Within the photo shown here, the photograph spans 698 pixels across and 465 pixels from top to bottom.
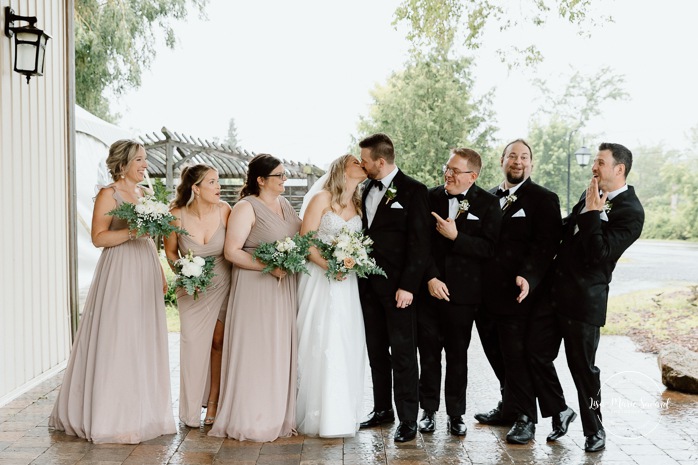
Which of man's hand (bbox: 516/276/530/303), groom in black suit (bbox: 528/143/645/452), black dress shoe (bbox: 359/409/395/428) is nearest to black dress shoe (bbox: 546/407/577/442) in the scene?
groom in black suit (bbox: 528/143/645/452)

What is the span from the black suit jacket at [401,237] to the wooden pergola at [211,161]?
673 centimetres

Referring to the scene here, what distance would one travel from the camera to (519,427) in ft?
14.3

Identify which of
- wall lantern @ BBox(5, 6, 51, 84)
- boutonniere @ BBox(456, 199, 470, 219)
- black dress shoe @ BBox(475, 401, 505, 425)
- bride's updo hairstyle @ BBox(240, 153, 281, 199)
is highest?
wall lantern @ BBox(5, 6, 51, 84)

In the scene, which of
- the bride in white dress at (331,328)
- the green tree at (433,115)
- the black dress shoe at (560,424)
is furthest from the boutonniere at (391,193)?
the green tree at (433,115)

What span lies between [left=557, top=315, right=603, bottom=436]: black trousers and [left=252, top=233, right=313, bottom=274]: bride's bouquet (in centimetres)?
159

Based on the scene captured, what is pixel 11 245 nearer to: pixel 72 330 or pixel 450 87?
pixel 72 330

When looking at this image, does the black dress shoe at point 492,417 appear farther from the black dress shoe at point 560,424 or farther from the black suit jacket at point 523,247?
the black suit jacket at point 523,247

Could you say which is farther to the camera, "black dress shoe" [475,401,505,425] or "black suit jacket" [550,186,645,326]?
"black dress shoe" [475,401,505,425]

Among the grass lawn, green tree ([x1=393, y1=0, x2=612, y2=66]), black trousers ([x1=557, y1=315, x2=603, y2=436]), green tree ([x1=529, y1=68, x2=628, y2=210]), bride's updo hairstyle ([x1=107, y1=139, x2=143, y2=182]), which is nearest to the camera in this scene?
black trousers ([x1=557, y1=315, x2=603, y2=436])

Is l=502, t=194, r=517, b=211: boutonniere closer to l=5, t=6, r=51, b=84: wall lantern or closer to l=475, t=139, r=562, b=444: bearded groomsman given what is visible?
l=475, t=139, r=562, b=444: bearded groomsman

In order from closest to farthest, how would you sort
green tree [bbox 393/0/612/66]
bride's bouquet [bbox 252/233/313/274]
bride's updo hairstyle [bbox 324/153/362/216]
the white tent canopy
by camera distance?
bride's bouquet [bbox 252/233/313/274] < bride's updo hairstyle [bbox 324/153/362/216] < green tree [bbox 393/0/612/66] < the white tent canopy

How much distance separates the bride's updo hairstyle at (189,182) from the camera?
448 centimetres

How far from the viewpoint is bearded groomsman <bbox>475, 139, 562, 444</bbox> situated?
4.30 meters

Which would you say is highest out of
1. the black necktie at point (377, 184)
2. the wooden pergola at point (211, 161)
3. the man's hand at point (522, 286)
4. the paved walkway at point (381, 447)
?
the wooden pergola at point (211, 161)
